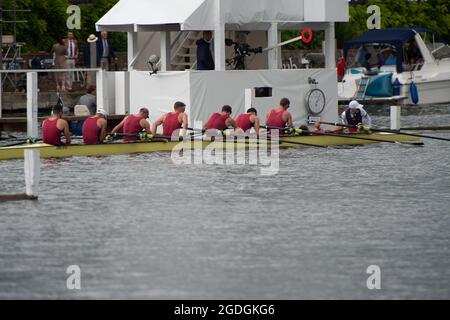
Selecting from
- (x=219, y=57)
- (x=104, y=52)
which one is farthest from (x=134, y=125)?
(x=104, y=52)

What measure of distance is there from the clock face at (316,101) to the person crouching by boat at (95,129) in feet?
28.2

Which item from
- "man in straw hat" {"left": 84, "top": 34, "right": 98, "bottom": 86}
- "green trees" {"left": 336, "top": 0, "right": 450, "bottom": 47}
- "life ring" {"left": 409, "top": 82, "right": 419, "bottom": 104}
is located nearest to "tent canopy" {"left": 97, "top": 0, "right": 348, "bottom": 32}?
"man in straw hat" {"left": 84, "top": 34, "right": 98, "bottom": 86}

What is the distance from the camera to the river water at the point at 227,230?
20531 millimetres

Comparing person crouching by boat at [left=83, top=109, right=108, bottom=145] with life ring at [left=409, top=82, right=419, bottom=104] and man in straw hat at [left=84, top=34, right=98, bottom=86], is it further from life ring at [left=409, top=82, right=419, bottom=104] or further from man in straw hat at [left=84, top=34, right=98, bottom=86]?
life ring at [left=409, top=82, right=419, bottom=104]

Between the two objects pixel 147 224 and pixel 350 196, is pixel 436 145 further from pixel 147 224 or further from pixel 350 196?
pixel 147 224

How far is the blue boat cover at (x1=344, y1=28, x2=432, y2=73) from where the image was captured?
2366 inches

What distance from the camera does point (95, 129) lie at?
3547 cm

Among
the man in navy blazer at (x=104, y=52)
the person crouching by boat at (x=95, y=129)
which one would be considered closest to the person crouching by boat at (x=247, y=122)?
the person crouching by boat at (x=95, y=129)

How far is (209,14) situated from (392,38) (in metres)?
21.7

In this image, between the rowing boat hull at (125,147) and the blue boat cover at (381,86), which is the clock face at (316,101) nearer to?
the rowing boat hull at (125,147)

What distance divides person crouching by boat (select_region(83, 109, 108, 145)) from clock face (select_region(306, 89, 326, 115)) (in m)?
8.60

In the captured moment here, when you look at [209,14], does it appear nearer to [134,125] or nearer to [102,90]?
[102,90]

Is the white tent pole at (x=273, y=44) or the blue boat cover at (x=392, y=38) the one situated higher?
the blue boat cover at (x=392, y=38)

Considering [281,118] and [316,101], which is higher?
[316,101]
